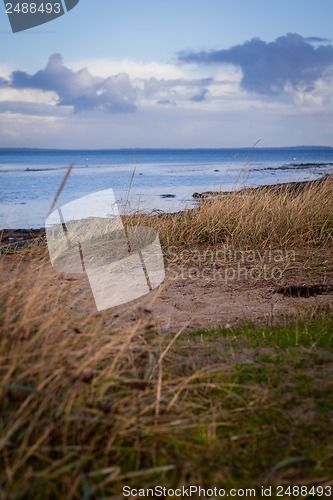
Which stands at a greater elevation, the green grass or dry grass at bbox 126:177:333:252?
the green grass

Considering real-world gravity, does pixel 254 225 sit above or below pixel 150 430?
below

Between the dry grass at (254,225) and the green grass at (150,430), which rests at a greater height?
the green grass at (150,430)

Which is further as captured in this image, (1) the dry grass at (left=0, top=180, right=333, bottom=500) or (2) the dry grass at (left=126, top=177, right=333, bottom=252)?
(2) the dry grass at (left=126, top=177, right=333, bottom=252)

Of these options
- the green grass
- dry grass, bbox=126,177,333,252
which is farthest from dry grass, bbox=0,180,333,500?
dry grass, bbox=126,177,333,252

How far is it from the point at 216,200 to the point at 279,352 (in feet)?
14.5

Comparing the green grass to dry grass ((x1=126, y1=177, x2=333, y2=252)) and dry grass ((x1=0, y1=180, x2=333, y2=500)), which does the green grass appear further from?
dry grass ((x1=126, y1=177, x2=333, y2=252))

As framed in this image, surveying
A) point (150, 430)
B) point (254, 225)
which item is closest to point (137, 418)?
point (150, 430)

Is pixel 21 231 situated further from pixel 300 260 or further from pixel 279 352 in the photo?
pixel 279 352

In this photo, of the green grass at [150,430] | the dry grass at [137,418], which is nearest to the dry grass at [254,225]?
the dry grass at [137,418]

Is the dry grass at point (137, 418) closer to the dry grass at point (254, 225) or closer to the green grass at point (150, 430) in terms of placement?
the green grass at point (150, 430)

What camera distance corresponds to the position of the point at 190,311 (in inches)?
169

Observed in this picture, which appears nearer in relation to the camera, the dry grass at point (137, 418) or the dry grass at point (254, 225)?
the dry grass at point (137, 418)

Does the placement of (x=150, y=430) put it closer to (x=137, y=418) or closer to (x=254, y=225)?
(x=137, y=418)

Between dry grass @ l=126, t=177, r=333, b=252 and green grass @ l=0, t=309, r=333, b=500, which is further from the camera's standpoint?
dry grass @ l=126, t=177, r=333, b=252
